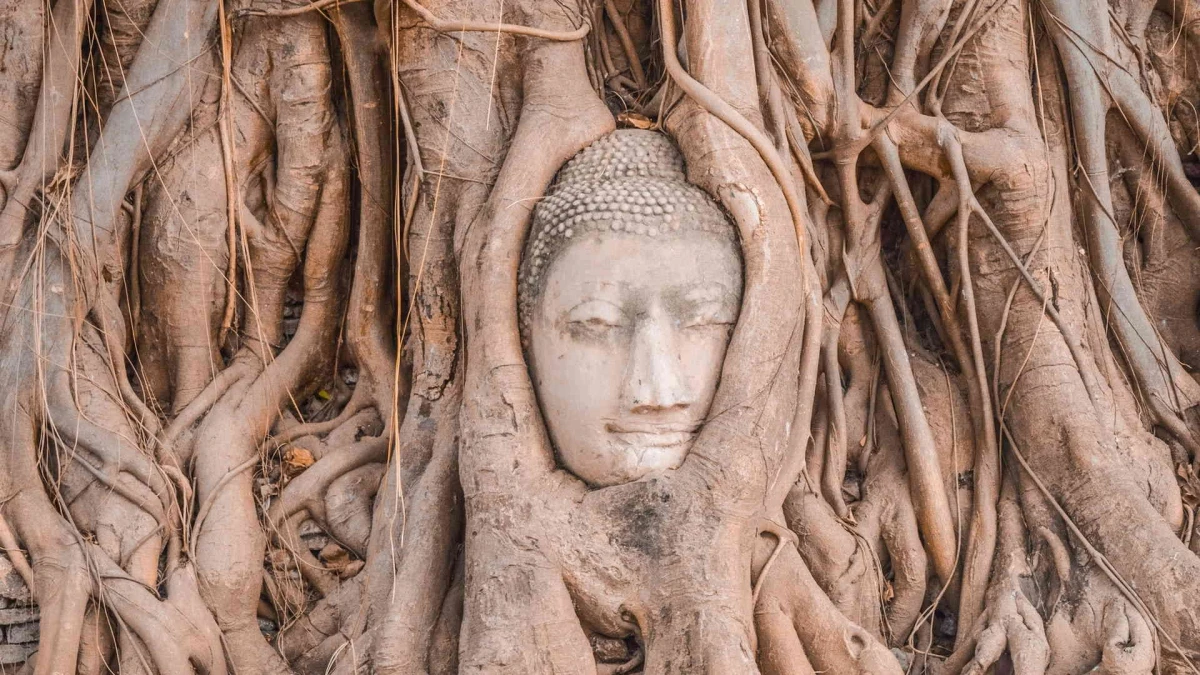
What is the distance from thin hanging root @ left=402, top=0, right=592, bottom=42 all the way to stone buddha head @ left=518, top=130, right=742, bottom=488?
450mm

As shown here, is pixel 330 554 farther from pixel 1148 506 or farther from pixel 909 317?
pixel 1148 506

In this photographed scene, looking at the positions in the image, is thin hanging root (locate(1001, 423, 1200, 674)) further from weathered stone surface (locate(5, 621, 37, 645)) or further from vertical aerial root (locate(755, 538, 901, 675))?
weathered stone surface (locate(5, 621, 37, 645))

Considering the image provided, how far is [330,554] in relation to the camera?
350 cm

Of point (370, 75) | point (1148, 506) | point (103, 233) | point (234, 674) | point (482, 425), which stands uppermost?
point (370, 75)

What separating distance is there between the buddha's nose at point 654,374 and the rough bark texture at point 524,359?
0.36 ft

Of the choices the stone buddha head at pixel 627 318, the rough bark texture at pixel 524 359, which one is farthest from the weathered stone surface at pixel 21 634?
the stone buddha head at pixel 627 318

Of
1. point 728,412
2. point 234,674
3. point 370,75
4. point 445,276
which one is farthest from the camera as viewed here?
point 370,75

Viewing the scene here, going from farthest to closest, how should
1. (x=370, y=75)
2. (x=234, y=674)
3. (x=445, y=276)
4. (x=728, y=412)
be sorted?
(x=370, y=75), (x=445, y=276), (x=234, y=674), (x=728, y=412)

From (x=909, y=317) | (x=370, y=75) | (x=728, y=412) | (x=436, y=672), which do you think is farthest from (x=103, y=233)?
(x=909, y=317)

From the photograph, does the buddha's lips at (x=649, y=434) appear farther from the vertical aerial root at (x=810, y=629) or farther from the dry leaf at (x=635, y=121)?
the dry leaf at (x=635, y=121)

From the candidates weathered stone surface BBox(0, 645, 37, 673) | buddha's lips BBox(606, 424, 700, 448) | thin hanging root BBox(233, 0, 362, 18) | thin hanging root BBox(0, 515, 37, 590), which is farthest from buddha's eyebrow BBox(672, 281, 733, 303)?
weathered stone surface BBox(0, 645, 37, 673)

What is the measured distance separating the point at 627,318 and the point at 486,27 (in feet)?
2.81

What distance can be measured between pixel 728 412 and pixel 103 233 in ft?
5.54

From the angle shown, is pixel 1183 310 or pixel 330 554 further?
pixel 1183 310
